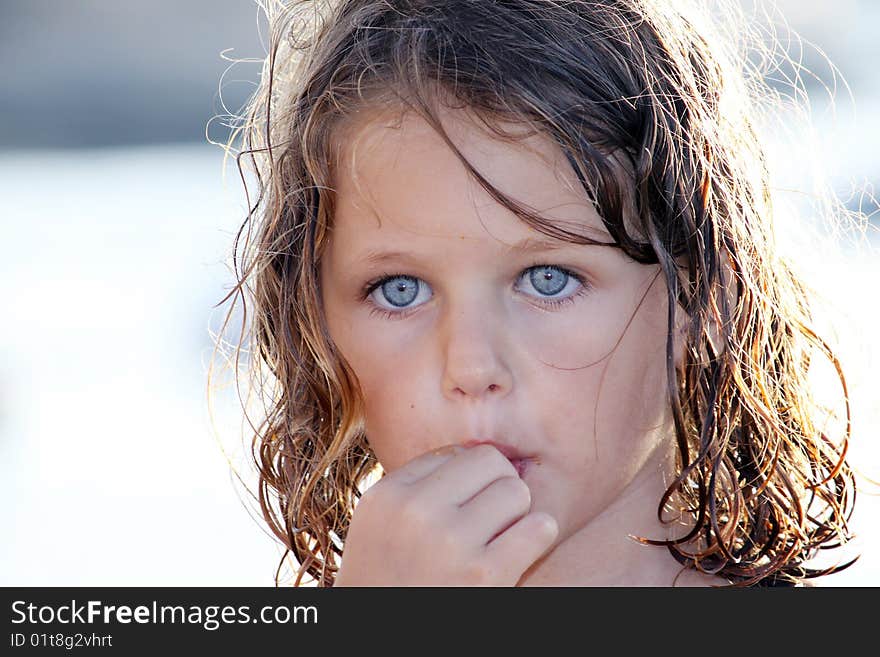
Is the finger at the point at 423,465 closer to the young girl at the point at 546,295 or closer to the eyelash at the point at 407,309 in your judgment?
the young girl at the point at 546,295

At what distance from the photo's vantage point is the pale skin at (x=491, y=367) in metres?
1.17

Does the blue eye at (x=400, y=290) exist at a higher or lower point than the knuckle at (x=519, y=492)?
higher

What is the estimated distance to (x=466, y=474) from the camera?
1179 mm

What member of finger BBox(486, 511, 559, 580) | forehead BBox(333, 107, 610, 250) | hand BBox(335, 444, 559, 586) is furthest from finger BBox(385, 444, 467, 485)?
forehead BBox(333, 107, 610, 250)

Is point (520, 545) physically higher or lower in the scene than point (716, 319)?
lower

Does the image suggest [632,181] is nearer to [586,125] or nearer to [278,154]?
[586,125]

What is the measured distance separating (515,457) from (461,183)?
1.01ft

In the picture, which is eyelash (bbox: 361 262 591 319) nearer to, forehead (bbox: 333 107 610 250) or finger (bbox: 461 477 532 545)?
forehead (bbox: 333 107 610 250)

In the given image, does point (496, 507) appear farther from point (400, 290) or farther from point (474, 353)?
point (400, 290)

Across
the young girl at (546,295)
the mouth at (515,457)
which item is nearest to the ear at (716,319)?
the young girl at (546,295)

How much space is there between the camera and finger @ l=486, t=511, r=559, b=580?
1132 mm

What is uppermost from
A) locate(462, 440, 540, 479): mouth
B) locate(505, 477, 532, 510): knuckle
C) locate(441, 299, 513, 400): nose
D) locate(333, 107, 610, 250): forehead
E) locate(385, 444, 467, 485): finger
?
locate(333, 107, 610, 250): forehead

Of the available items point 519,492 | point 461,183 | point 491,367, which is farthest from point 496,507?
point 461,183

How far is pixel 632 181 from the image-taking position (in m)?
1.28
